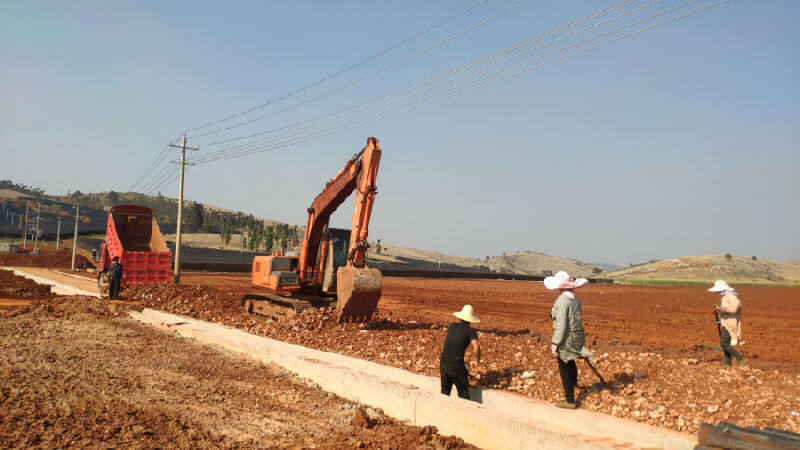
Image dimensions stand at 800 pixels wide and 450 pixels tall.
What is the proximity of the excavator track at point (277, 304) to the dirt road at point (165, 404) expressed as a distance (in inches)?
127

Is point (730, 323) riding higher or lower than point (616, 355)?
higher

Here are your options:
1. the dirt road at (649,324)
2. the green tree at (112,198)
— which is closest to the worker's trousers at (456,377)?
the dirt road at (649,324)

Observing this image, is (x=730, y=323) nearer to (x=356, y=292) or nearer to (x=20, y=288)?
(x=356, y=292)

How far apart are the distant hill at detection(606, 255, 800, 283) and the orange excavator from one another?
292 feet

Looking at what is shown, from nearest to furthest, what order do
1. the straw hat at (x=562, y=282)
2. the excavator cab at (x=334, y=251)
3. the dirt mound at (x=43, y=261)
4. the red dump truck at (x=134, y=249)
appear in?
the straw hat at (x=562, y=282) < the excavator cab at (x=334, y=251) < the red dump truck at (x=134, y=249) < the dirt mound at (x=43, y=261)

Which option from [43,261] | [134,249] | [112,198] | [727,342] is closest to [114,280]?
[134,249]

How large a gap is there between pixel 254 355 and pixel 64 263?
153 ft

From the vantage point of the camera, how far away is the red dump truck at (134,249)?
22672 mm

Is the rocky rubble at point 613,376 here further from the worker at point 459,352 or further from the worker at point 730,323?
the worker at point 459,352

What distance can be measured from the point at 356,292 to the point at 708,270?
107 m

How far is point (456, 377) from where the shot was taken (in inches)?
302

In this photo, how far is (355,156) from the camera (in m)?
14.0

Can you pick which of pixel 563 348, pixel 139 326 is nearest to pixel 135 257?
pixel 139 326

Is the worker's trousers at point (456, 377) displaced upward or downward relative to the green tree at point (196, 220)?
downward
